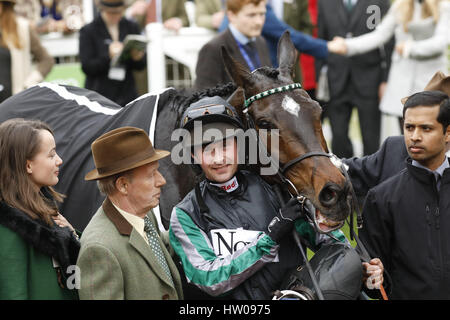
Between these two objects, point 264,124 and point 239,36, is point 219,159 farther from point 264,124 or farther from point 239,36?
point 239,36

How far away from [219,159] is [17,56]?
4.54 m

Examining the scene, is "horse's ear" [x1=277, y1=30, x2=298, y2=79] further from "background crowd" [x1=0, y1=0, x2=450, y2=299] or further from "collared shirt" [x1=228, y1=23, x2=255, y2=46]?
"collared shirt" [x1=228, y1=23, x2=255, y2=46]

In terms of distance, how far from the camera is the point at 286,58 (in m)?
3.94

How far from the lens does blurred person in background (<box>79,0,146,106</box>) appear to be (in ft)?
24.1

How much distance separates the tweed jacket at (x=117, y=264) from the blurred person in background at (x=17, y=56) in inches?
175

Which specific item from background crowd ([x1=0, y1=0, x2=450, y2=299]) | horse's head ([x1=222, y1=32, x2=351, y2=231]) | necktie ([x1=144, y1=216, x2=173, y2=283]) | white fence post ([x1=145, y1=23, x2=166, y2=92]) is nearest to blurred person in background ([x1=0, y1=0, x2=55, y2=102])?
background crowd ([x1=0, y1=0, x2=450, y2=299])

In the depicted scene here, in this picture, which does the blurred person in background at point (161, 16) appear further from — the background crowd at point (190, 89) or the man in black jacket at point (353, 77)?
the man in black jacket at point (353, 77)

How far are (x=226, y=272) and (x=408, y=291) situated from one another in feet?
3.82

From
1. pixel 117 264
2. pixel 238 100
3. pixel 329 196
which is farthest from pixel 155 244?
pixel 238 100

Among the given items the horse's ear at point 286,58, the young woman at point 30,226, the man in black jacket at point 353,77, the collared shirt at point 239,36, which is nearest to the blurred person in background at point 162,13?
the man in black jacket at point 353,77

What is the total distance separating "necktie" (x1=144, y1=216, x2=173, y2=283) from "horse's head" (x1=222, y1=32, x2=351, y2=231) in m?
0.68

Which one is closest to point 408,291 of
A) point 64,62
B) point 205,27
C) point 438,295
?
point 438,295

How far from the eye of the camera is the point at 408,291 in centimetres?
377

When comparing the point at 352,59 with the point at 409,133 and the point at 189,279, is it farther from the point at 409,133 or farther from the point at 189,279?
the point at 189,279
